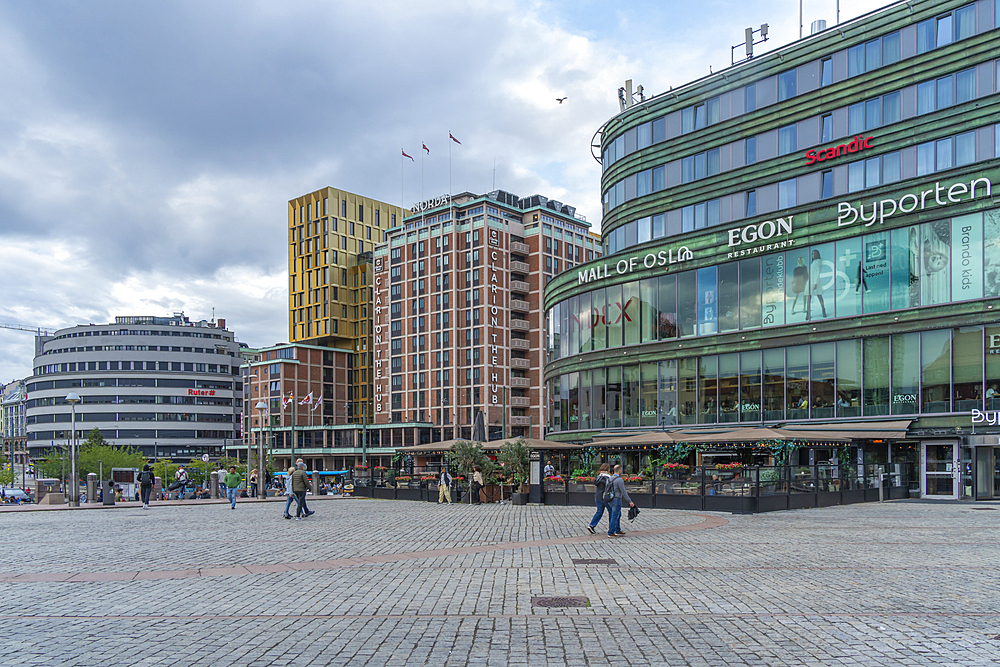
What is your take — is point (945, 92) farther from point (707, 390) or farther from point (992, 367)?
point (707, 390)

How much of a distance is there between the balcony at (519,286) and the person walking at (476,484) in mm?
71171

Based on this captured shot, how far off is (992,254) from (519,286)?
236 feet

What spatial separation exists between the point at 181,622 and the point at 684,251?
135 feet

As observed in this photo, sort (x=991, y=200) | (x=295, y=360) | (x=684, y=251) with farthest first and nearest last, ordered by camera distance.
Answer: (x=295, y=360) → (x=684, y=251) → (x=991, y=200)

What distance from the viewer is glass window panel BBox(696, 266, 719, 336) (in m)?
45.6

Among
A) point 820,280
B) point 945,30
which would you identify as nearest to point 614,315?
point 820,280

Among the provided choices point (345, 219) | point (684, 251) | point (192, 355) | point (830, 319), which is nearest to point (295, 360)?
point (345, 219)

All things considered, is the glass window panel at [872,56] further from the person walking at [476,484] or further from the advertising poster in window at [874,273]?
the person walking at [476,484]

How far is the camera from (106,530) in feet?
70.5

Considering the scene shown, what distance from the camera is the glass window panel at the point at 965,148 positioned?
124ft

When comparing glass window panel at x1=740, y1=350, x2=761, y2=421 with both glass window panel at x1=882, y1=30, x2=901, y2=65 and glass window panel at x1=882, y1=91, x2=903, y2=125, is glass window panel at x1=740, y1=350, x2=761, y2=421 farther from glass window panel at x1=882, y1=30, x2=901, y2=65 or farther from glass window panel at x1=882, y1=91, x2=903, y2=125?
glass window panel at x1=882, y1=30, x2=901, y2=65

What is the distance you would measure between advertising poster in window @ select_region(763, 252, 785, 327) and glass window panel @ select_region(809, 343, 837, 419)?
2.42 m

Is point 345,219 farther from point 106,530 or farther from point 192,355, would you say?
point 106,530

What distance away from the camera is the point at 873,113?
41.8 metres
